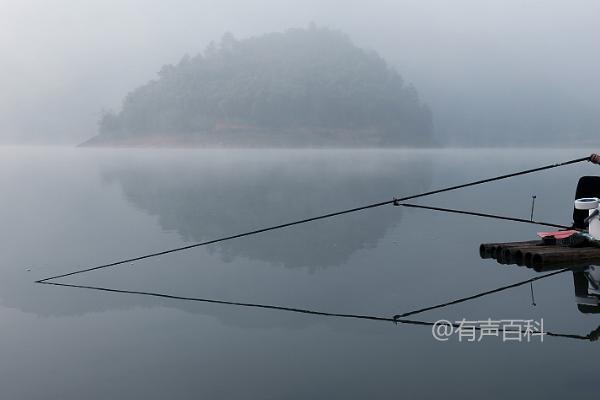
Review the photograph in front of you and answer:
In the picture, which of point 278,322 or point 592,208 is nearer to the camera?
point 278,322

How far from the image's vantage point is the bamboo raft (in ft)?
43.6

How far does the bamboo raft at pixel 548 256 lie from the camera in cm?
1329

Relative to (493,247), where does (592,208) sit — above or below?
above

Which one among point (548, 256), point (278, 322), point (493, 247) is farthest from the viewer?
point (493, 247)

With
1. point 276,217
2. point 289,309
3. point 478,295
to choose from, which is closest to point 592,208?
point 478,295

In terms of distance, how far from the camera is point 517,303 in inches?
445

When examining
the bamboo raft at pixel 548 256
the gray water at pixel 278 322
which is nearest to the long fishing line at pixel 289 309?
the gray water at pixel 278 322

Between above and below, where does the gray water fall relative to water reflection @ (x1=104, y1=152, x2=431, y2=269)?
below

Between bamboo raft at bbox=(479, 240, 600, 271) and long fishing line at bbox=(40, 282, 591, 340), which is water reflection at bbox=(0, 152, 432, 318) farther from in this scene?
bamboo raft at bbox=(479, 240, 600, 271)

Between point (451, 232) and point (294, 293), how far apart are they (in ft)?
35.9

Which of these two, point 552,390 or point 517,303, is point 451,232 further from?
point 552,390

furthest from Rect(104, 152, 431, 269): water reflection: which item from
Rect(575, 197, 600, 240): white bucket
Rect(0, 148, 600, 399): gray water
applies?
Rect(575, 197, 600, 240): white bucket

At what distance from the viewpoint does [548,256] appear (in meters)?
13.2

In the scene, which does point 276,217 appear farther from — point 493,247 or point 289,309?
point 289,309
